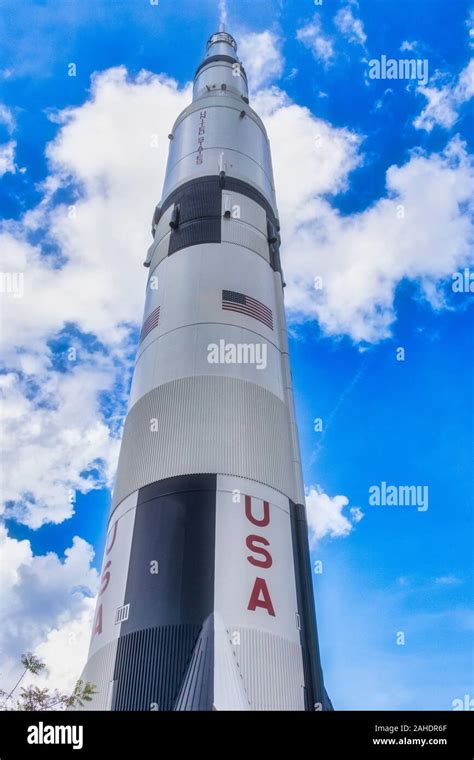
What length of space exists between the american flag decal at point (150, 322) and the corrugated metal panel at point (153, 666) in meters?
7.84

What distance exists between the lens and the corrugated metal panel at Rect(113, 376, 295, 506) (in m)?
12.9

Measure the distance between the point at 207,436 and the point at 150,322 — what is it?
452 centimetres

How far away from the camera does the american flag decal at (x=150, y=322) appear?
16109mm

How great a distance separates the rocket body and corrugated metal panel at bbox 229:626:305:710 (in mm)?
25

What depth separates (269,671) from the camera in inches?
416

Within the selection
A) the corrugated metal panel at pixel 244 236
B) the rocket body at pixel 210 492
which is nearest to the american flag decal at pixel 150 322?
the rocket body at pixel 210 492

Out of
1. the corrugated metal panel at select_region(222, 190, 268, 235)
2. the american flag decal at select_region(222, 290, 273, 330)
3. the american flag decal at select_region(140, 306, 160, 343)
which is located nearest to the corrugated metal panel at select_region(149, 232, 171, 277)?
the corrugated metal panel at select_region(222, 190, 268, 235)

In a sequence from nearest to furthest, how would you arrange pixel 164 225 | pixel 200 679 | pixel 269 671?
1. pixel 200 679
2. pixel 269 671
3. pixel 164 225
